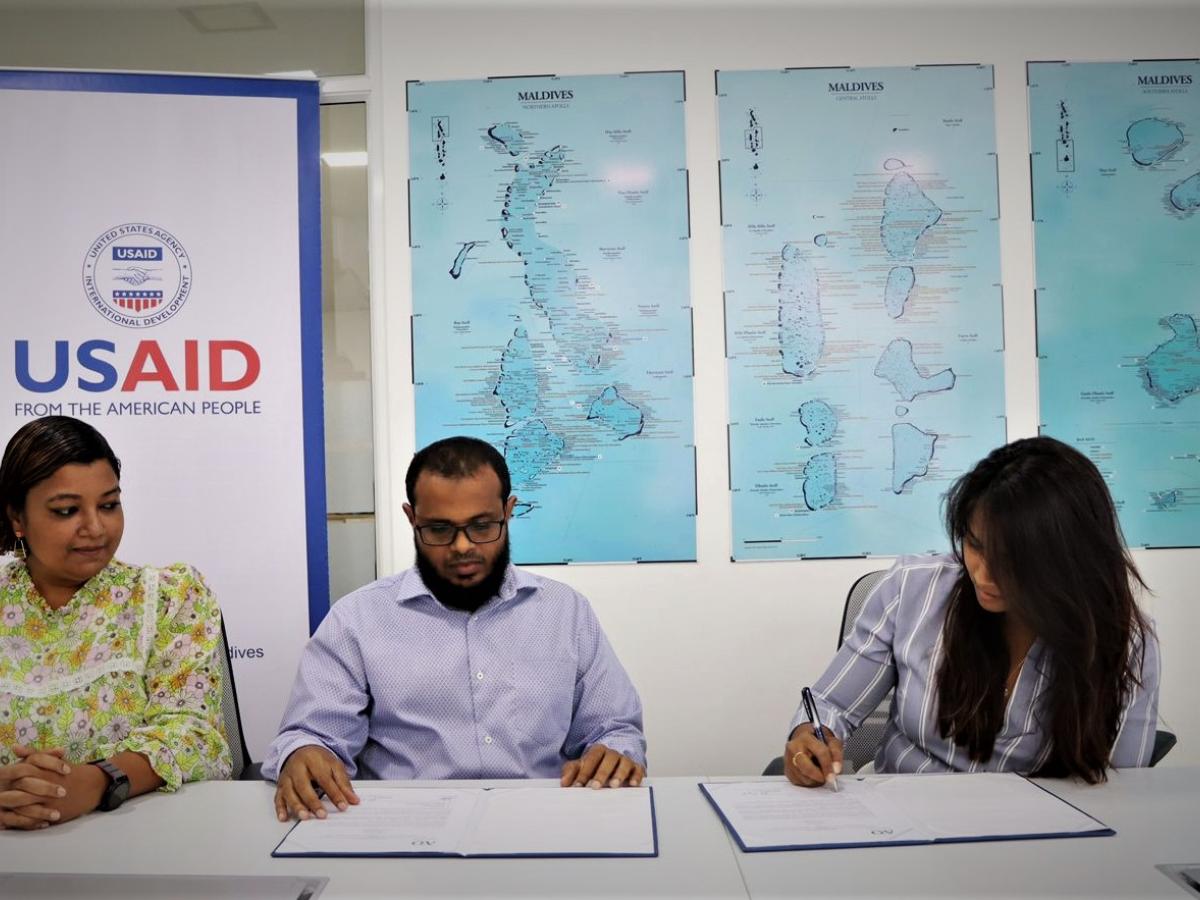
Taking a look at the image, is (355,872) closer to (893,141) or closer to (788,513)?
(788,513)

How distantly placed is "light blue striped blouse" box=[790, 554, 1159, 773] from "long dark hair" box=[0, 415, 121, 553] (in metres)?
1.53

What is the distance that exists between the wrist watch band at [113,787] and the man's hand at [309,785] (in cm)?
23

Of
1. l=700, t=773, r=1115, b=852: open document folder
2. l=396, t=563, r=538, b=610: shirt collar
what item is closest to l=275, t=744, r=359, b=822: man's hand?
l=396, t=563, r=538, b=610: shirt collar

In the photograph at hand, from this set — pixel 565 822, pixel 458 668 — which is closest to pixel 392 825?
pixel 565 822

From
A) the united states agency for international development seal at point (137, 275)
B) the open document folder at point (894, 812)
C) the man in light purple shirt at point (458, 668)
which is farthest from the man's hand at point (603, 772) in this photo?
the united states agency for international development seal at point (137, 275)

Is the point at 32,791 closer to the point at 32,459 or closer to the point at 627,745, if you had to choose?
the point at 32,459

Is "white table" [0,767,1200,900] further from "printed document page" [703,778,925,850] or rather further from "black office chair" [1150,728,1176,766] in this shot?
"black office chair" [1150,728,1176,766]

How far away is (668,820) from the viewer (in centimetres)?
139

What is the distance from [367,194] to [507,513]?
161 centimetres

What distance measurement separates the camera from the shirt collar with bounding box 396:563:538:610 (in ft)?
6.52

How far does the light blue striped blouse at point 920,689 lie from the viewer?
1.67 m

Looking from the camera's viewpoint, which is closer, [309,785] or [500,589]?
[309,785]

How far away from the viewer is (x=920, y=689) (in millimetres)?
1783

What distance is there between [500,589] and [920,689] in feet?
2.93
